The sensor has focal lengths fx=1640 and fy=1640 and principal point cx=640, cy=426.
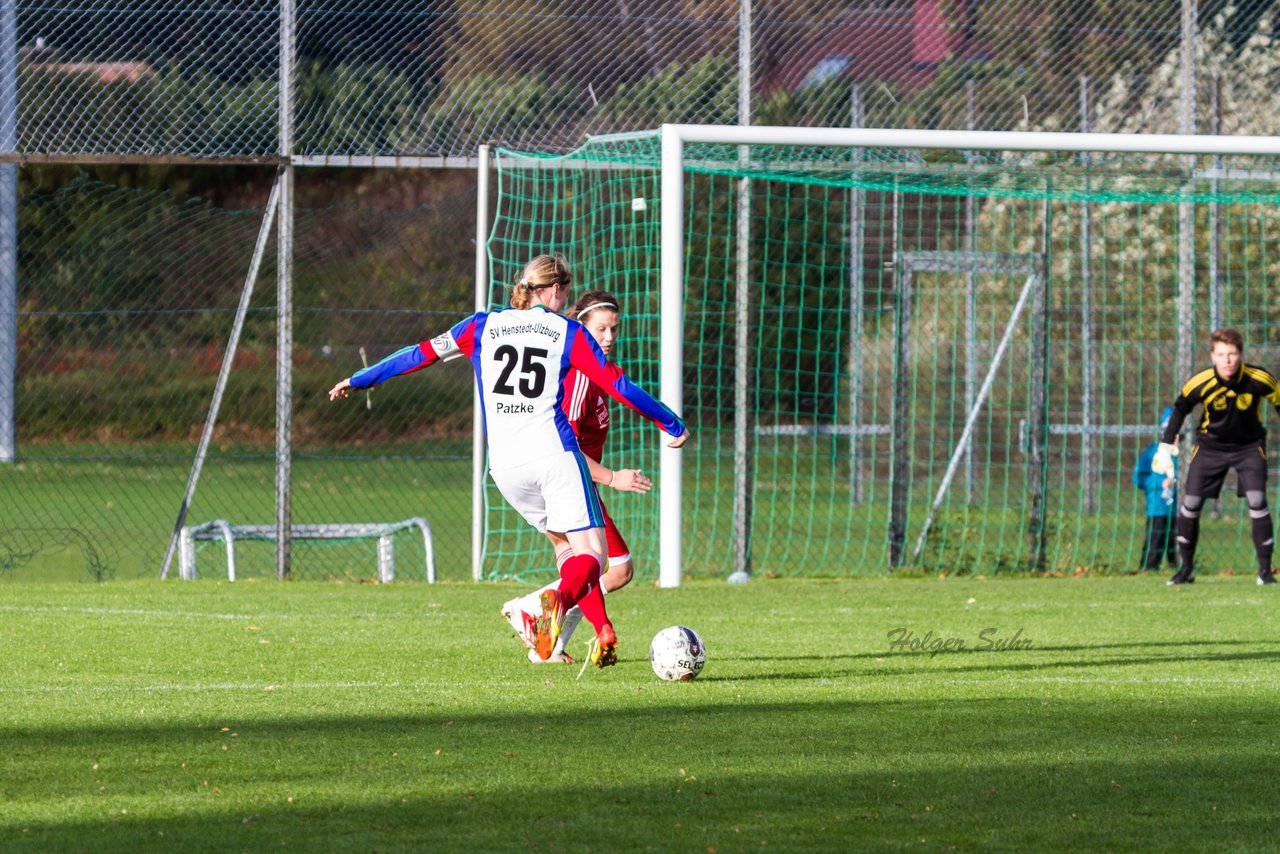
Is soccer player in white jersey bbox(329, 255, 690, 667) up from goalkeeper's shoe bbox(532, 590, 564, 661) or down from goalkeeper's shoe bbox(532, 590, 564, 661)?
up

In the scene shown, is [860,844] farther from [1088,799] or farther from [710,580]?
[710,580]

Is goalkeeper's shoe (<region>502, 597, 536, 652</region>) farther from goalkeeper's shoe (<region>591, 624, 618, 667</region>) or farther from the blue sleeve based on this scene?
the blue sleeve

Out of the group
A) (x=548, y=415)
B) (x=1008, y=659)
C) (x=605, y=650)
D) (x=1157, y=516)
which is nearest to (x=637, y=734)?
(x=605, y=650)

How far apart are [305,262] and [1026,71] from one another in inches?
544

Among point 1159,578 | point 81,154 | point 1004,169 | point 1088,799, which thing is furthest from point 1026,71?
point 1088,799

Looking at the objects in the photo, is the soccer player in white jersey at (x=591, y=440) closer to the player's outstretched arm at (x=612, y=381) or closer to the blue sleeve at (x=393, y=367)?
the player's outstretched arm at (x=612, y=381)

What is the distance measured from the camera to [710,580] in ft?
39.6

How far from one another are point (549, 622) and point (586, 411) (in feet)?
3.58

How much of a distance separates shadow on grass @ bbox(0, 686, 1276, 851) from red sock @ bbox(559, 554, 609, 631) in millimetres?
796

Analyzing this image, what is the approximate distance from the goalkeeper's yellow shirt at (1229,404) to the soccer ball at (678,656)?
561 centimetres

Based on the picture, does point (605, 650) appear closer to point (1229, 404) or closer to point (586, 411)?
point (586, 411)

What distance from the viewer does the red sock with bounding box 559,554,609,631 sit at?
6707mm

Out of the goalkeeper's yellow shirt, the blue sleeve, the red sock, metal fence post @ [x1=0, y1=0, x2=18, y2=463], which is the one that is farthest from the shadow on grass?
metal fence post @ [x1=0, y1=0, x2=18, y2=463]

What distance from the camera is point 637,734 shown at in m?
5.57
